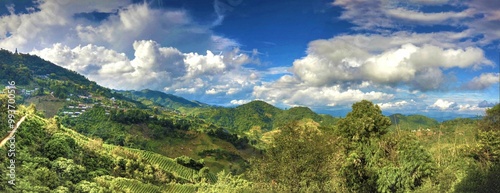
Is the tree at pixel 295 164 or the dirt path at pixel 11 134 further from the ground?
the dirt path at pixel 11 134

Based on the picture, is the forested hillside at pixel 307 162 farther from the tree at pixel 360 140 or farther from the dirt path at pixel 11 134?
the dirt path at pixel 11 134

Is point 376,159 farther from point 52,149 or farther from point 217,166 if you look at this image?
point 217,166

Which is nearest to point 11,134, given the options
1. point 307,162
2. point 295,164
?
point 295,164

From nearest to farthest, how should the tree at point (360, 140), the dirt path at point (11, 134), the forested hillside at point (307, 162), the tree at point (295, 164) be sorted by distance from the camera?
the dirt path at point (11, 134), the forested hillside at point (307, 162), the tree at point (295, 164), the tree at point (360, 140)

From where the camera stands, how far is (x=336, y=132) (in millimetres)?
58938

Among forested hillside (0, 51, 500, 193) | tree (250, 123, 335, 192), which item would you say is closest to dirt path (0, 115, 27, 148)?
forested hillside (0, 51, 500, 193)

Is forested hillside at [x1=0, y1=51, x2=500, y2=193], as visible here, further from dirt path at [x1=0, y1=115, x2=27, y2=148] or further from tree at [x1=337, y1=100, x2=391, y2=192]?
dirt path at [x1=0, y1=115, x2=27, y2=148]

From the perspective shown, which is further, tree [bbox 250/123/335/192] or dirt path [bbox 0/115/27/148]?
tree [bbox 250/123/335/192]

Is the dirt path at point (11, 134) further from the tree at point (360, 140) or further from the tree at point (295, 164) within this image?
the tree at point (360, 140)

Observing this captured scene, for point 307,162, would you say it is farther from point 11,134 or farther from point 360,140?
point 11,134

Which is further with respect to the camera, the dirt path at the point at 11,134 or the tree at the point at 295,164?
the tree at the point at 295,164

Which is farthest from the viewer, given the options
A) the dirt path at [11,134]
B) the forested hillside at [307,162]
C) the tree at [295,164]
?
the tree at [295,164]

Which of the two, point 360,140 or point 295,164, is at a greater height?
point 360,140

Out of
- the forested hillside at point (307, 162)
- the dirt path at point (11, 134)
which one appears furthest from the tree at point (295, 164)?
the dirt path at point (11, 134)
